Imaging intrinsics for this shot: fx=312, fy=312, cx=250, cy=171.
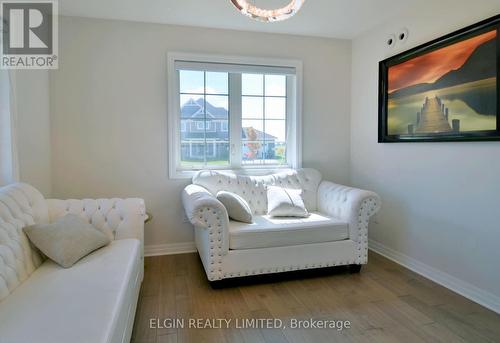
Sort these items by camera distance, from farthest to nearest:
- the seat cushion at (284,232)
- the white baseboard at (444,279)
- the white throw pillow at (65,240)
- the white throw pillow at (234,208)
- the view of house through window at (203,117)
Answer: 1. the view of house through window at (203,117)
2. the white throw pillow at (234,208)
3. the seat cushion at (284,232)
4. the white baseboard at (444,279)
5. the white throw pillow at (65,240)

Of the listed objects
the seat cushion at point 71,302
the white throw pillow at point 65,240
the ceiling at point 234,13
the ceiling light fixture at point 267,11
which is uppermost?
the ceiling at point 234,13

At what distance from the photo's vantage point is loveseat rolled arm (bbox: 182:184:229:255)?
240 cm

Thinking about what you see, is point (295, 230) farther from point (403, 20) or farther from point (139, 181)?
point (403, 20)

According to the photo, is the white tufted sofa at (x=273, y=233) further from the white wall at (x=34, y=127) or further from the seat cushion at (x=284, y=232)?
the white wall at (x=34, y=127)

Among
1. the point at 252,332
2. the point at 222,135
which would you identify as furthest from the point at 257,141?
the point at 252,332

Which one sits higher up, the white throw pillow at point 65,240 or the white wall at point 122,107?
the white wall at point 122,107

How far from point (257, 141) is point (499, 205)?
2314 mm

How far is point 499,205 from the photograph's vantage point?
2.21m

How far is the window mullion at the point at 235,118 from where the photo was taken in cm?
353

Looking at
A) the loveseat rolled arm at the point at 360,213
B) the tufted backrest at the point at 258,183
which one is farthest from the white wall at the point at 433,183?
the tufted backrest at the point at 258,183

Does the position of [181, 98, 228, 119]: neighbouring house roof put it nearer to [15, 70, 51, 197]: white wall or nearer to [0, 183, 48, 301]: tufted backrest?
[15, 70, 51, 197]: white wall

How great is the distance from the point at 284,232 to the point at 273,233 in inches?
3.9

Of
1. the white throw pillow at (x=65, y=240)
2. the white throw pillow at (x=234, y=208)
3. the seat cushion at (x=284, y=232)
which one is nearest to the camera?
the white throw pillow at (x=65, y=240)

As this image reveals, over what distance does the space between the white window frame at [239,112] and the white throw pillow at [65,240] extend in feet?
4.57
